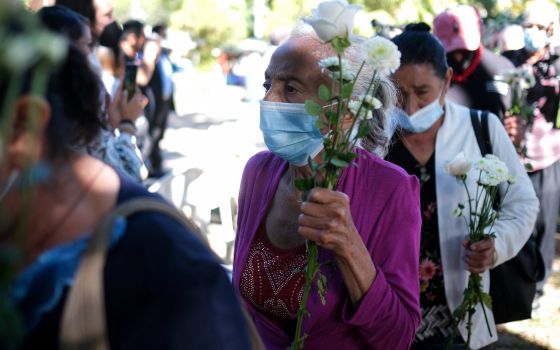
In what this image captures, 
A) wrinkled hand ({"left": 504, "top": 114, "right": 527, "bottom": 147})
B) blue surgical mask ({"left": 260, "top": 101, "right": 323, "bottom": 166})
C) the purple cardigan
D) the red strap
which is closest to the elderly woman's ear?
the purple cardigan

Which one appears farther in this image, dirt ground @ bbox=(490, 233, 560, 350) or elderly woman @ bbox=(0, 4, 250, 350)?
→ dirt ground @ bbox=(490, 233, 560, 350)

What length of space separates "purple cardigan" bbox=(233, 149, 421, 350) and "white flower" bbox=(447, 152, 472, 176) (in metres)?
0.70

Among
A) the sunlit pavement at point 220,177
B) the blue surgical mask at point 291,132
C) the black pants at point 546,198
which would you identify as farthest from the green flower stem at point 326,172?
the black pants at point 546,198

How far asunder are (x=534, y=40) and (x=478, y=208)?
3389mm

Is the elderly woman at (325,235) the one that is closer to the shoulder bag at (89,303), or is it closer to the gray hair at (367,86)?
the gray hair at (367,86)

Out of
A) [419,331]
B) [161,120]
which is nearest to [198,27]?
[161,120]

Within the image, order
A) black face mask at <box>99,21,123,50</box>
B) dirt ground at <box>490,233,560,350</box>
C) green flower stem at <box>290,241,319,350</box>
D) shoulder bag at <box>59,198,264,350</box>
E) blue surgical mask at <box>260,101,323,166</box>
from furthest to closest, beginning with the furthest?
dirt ground at <box>490,233,560,350</box>, black face mask at <box>99,21,123,50</box>, blue surgical mask at <box>260,101,323,166</box>, green flower stem at <box>290,241,319,350</box>, shoulder bag at <box>59,198,264,350</box>

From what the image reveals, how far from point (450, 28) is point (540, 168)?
6.89 feet

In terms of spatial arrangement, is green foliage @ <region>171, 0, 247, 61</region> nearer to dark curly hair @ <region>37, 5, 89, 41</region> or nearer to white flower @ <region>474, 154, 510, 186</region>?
dark curly hair @ <region>37, 5, 89, 41</region>

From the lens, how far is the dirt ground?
20.9 ft

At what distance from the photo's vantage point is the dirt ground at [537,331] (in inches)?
251

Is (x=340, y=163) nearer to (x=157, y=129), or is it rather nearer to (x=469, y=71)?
(x=469, y=71)

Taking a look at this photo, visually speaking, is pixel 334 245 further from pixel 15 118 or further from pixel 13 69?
pixel 13 69

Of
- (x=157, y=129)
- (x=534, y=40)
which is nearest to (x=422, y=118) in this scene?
(x=534, y=40)
